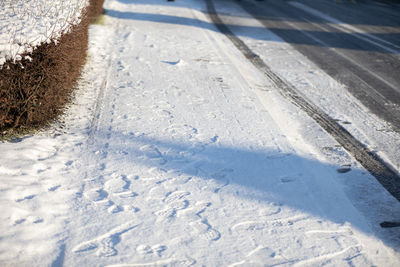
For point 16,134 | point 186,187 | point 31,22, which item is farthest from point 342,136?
point 31,22

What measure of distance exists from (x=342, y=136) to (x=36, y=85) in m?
4.10

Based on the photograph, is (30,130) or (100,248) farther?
(30,130)

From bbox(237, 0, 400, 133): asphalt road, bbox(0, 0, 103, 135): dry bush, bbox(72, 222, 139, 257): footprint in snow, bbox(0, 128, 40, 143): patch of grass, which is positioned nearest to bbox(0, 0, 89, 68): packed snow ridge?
bbox(0, 0, 103, 135): dry bush

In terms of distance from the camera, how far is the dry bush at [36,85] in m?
4.16

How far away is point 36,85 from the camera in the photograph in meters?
4.43

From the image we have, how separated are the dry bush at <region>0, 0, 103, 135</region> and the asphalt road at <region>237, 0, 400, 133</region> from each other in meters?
4.86

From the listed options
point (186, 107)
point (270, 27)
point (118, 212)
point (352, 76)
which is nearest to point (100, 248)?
point (118, 212)

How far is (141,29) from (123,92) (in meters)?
5.13

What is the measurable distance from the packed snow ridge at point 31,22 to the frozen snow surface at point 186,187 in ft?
3.55

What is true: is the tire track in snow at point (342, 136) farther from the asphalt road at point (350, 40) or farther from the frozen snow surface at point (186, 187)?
the asphalt road at point (350, 40)

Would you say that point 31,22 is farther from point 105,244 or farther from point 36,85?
point 105,244

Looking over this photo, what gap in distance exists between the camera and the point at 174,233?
10.9 ft

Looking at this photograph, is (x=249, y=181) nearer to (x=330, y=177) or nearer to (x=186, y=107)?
(x=330, y=177)

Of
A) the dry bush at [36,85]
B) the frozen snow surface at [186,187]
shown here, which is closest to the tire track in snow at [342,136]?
the frozen snow surface at [186,187]
